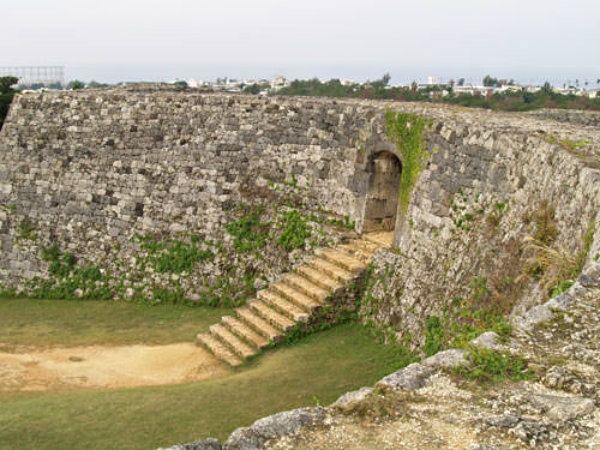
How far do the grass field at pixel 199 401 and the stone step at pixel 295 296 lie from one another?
508mm

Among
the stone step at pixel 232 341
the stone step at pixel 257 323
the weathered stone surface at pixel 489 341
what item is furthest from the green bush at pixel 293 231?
the weathered stone surface at pixel 489 341

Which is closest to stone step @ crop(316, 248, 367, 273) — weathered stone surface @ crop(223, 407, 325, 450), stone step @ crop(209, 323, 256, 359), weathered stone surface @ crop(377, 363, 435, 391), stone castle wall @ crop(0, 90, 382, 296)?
stone castle wall @ crop(0, 90, 382, 296)

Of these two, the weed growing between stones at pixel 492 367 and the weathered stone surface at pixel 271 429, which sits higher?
the weed growing between stones at pixel 492 367

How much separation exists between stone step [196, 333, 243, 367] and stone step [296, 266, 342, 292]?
1947 mm

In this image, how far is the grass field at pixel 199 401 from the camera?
27.2 ft

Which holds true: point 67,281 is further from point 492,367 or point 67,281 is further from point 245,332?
point 492,367

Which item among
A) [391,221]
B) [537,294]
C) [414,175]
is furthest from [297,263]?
[537,294]

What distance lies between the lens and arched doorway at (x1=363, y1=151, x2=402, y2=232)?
41.9ft

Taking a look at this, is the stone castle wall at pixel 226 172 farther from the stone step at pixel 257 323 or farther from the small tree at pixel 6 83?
the small tree at pixel 6 83

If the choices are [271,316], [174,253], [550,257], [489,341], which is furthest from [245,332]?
[489,341]

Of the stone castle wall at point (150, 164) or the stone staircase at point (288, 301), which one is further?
the stone castle wall at point (150, 164)

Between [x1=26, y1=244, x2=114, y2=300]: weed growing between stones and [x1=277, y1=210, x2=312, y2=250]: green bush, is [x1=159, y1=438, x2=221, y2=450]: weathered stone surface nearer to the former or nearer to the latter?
[x1=277, y1=210, x2=312, y2=250]: green bush

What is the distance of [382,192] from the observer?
12898 mm

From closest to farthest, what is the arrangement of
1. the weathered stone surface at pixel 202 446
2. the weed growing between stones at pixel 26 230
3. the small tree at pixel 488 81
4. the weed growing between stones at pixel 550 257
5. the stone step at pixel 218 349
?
the weathered stone surface at pixel 202 446 → the weed growing between stones at pixel 550 257 → the stone step at pixel 218 349 → the weed growing between stones at pixel 26 230 → the small tree at pixel 488 81
